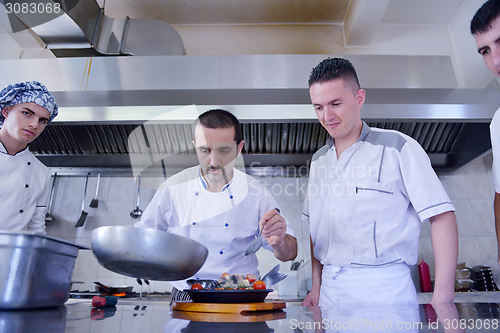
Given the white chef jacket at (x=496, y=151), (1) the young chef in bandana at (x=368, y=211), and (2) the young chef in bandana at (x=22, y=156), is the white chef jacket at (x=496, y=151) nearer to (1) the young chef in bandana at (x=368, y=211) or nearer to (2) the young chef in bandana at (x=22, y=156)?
(1) the young chef in bandana at (x=368, y=211)

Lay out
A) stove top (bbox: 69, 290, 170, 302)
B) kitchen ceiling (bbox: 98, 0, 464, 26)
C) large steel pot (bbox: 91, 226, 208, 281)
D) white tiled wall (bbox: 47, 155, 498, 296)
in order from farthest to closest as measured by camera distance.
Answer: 1. kitchen ceiling (bbox: 98, 0, 464, 26)
2. white tiled wall (bbox: 47, 155, 498, 296)
3. stove top (bbox: 69, 290, 170, 302)
4. large steel pot (bbox: 91, 226, 208, 281)

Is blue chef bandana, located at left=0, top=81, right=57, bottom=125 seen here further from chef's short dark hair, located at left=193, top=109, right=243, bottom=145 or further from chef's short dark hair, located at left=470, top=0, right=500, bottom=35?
chef's short dark hair, located at left=470, top=0, right=500, bottom=35

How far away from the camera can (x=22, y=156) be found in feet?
5.24

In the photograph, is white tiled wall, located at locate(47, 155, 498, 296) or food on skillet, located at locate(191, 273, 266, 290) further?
white tiled wall, located at locate(47, 155, 498, 296)

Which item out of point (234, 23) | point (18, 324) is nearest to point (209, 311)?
point (18, 324)

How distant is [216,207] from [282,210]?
1512mm

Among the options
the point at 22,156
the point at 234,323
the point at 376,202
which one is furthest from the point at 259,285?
the point at 22,156

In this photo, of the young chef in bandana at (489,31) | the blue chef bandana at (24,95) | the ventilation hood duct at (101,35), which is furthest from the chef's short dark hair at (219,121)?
the ventilation hood duct at (101,35)

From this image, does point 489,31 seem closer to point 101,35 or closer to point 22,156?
point 22,156

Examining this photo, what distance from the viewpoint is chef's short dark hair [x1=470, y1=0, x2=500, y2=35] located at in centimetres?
98

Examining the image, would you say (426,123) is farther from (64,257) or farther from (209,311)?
(64,257)

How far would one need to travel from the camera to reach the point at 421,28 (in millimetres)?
2961

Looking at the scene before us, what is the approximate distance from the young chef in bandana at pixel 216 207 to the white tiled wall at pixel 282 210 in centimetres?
142

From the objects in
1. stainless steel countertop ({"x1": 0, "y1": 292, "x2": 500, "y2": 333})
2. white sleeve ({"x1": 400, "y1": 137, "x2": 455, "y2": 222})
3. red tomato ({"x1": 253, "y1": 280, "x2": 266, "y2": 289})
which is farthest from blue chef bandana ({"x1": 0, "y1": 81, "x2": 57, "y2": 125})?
white sleeve ({"x1": 400, "y1": 137, "x2": 455, "y2": 222})
